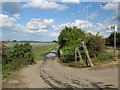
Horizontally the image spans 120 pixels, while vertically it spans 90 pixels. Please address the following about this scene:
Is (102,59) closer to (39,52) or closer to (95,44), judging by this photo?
(95,44)

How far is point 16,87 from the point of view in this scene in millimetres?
5730

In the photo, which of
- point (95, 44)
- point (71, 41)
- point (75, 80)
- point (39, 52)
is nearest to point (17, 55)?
point (71, 41)

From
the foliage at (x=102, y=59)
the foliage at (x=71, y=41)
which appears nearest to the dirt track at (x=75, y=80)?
the foliage at (x=102, y=59)

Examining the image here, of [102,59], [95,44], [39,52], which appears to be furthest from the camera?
[39,52]

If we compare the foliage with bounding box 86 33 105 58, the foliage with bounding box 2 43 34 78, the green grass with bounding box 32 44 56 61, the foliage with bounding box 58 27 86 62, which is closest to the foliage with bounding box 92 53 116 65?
the foliage with bounding box 86 33 105 58

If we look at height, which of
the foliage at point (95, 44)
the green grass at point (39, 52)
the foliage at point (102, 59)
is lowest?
the green grass at point (39, 52)

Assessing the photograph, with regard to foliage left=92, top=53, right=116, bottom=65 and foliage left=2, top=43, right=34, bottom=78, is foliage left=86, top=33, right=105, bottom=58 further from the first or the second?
foliage left=2, top=43, right=34, bottom=78

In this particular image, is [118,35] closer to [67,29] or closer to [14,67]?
[67,29]

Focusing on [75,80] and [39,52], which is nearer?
[75,80]

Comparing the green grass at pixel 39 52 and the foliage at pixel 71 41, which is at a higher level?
the foliage at pixel 71 41

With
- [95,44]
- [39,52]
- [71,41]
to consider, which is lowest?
[39,52]

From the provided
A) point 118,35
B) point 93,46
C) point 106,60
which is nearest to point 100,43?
point 93,46

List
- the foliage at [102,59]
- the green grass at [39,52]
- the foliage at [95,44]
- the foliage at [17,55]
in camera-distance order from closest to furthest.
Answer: the foliage at [102,59], the foliage at [17,55], the foliage at [95,44], the green grass at [39,52]

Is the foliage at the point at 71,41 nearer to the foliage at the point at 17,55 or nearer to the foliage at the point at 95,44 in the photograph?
the foliage at the point at 95,44
